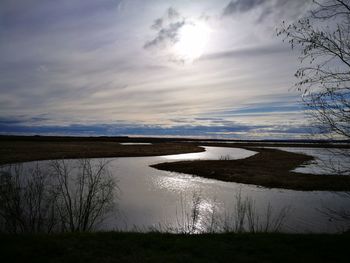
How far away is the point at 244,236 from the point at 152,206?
10.5 m

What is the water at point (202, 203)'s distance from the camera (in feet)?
53.7

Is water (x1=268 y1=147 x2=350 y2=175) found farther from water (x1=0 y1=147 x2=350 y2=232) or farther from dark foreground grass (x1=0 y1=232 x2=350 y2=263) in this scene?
water (x1=0 y1=147 x2=350 y2=232)

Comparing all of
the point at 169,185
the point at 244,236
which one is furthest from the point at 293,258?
the point at 169,185

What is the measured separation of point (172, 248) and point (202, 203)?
12313mm

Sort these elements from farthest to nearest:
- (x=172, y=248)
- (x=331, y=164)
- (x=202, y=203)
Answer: (x=202, y=203) < (x=331, y=164) < (x=172, y=248)

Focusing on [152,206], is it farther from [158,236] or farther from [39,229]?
[158,236]

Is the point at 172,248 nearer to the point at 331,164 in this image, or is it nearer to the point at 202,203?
the point at 331,164

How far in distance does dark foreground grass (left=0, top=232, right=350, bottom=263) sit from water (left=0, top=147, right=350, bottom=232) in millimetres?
5208

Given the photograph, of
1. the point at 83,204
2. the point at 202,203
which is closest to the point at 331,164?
the point at 202,203

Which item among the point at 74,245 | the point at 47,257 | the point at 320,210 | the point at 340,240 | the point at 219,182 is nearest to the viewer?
the point at 47,257

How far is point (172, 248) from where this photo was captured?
29.8 ft

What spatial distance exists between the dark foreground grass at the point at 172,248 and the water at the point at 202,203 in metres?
5.21

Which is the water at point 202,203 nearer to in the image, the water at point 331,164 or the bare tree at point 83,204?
the bare tree at point 83,204

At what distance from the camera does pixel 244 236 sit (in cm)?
1041
